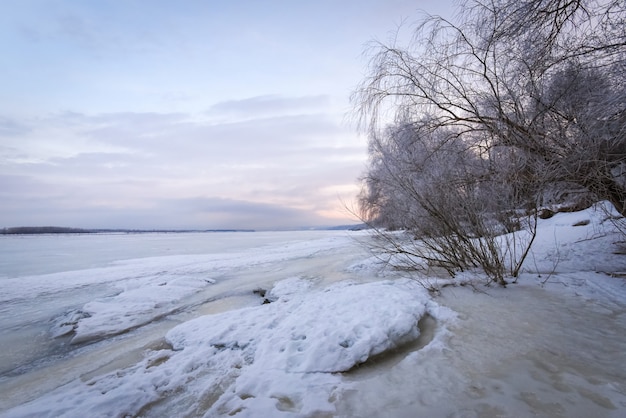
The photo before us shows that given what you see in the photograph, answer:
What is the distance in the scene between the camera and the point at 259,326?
4.27 m

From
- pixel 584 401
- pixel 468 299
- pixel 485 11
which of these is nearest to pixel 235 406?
pixel 584 401

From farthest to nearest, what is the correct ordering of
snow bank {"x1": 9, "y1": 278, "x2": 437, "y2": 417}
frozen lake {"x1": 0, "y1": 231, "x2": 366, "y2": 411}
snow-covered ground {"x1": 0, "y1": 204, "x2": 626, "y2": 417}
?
frozen lake {"x1": 0, "y1": 231, "x2": 366, "y2": 411} → snow bank {"x1": 9, "y1": 278, "x2": 437, "y2": 417} → snow-covered ground {"x1": 0, "y1": 204, "x2": 626, "y2": 417}

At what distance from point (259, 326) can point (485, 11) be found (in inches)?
209

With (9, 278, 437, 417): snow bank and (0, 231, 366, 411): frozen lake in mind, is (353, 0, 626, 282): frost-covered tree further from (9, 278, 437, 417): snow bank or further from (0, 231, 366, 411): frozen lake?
(0, 231, 366, 411): frozen lake

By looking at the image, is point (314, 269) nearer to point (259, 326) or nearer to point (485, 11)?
point (259, 326)

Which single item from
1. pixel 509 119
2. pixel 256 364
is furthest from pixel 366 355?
pixel 509 119

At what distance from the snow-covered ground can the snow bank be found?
0.7 inches

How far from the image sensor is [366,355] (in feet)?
9.92

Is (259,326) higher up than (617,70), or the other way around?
(617,70)

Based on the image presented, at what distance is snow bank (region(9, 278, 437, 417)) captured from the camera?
2561mm

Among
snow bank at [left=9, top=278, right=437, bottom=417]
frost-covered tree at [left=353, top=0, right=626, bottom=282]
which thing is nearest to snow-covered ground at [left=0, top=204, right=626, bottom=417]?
snow bank at [left=9, top=278, right=437, bottom=417]

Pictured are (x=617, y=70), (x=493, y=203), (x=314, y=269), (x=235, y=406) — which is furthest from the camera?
(x=314, y=269)

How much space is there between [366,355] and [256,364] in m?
A: 1.20

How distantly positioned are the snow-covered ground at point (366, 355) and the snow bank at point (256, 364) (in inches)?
0.7
